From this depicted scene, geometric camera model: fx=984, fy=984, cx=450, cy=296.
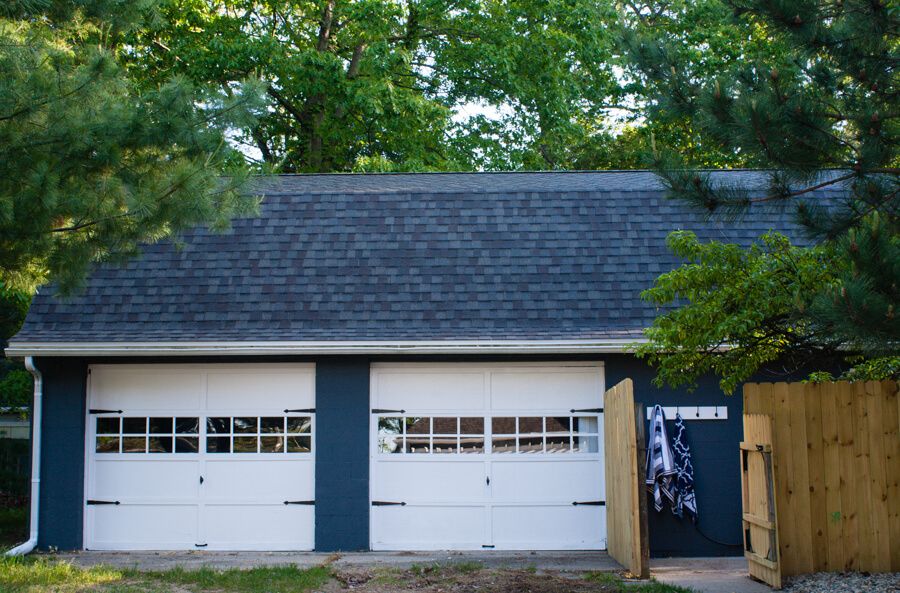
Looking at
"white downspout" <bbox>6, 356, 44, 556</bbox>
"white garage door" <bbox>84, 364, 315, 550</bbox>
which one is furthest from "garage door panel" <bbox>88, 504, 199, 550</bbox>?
"white downspout" <bbox>6, 356, 44, 556</bbox>

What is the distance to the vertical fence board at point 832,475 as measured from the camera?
837 centimetres

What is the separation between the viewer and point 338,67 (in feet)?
64.8

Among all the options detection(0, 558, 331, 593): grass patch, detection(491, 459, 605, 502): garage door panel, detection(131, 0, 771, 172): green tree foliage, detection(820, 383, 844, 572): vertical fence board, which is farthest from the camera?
detection(131, 0, 771, 172): green tree foliage

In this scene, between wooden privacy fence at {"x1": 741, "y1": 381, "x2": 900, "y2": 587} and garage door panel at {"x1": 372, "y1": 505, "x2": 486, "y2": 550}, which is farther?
→ garage door panel at {"x1": 372, "y1": 505, "x2": 486, "y2": 550}

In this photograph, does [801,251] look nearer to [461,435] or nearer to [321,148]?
[461,435]

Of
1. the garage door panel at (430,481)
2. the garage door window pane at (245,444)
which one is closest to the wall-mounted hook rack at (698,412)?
the garage door panel at (430,481)

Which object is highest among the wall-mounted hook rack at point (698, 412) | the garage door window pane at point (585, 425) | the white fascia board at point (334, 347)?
the white fascia board at point (334, 347)

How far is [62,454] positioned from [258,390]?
225 cm

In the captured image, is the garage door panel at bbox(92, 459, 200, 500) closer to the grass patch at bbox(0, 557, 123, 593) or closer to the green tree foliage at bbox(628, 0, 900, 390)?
the grass patch at bbox(0, 557, 123, 593)

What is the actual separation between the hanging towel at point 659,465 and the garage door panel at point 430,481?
6.15 feet

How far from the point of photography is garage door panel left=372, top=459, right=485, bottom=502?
36.0 feet

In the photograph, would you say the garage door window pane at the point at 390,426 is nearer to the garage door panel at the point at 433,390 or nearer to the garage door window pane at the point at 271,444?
the garage door panel at the point at 433,390

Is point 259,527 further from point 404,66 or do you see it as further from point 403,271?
point 404,66

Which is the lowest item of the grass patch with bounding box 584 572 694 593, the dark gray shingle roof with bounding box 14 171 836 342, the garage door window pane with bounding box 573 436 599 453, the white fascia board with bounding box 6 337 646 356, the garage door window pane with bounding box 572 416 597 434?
the grass patch with bounding box 584 572 694 593
